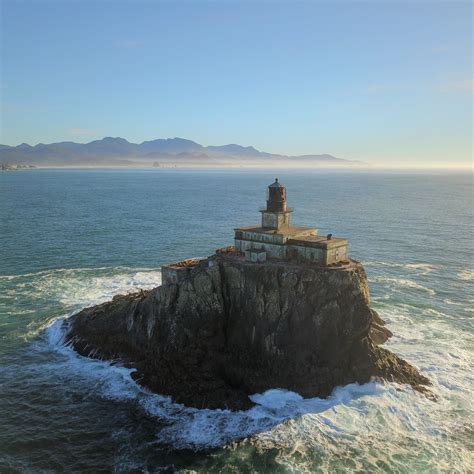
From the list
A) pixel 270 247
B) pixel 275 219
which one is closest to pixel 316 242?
pixel 270 247

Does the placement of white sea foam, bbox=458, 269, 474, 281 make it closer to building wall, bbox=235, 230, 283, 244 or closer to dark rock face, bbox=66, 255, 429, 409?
dark rock face, bbox=66, 255, 429, 409

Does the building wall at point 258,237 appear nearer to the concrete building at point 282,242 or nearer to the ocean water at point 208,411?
the concrete building at point 282,242

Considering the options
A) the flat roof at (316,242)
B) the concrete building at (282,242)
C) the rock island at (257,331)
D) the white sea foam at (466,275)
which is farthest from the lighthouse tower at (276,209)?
the white sea foam at (466,275)

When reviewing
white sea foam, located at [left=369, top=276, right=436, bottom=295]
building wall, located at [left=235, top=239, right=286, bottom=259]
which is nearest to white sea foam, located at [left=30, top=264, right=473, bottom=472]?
building wall, located at [left=235, top=239, right=286, bottom=259]

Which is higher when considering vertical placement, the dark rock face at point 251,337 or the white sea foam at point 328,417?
the dark rock face at point 251,337

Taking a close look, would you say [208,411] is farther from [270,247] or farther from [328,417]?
[270,247]

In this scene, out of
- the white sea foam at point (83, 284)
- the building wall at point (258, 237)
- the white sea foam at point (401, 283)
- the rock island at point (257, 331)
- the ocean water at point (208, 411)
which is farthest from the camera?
the white sea foam at point (401, 283)
